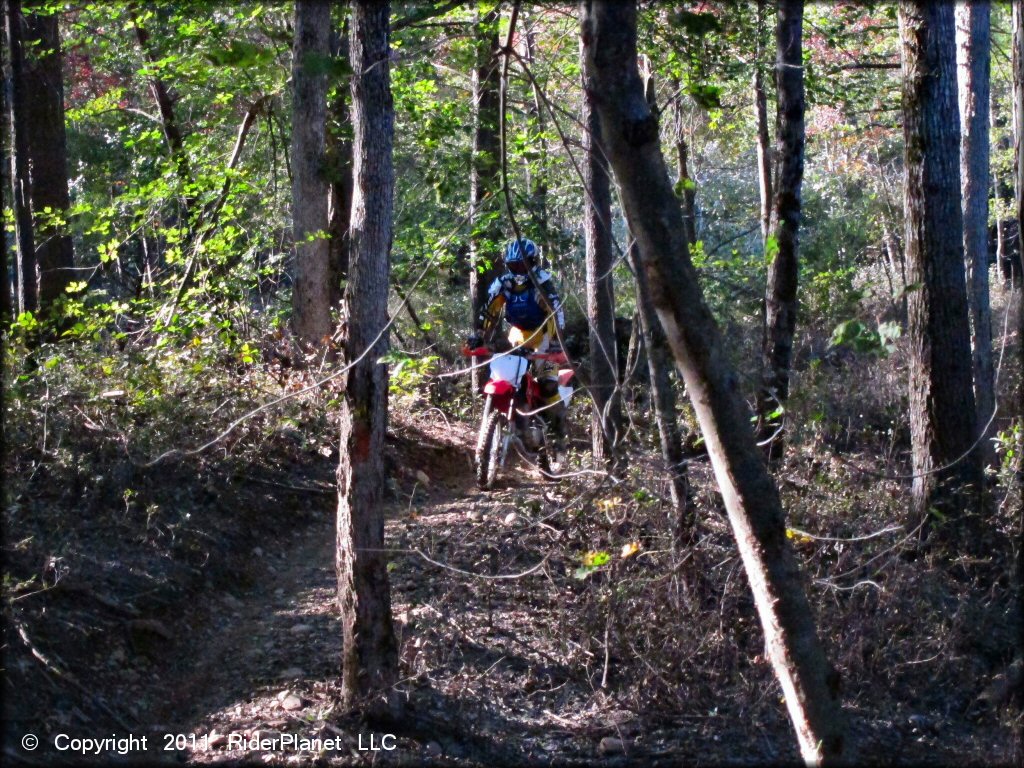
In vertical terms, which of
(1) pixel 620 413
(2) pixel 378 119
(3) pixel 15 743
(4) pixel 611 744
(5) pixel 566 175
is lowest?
(4) pixel 611 744

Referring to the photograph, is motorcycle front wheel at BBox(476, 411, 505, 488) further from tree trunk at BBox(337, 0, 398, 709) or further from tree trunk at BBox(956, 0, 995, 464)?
tree trunk at BBox(956, 0, 995, 464)

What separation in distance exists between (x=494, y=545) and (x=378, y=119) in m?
3.59

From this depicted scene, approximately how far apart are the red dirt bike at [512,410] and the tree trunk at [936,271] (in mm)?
3221

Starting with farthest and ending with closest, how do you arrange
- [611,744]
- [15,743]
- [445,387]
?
[445,387] < [611,744] < [15,743]

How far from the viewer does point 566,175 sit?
51.1 feet

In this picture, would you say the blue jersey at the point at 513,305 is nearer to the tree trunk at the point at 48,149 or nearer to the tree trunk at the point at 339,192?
the tree trunk at the point at 339,192

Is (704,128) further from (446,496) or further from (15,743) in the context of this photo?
(15,743)

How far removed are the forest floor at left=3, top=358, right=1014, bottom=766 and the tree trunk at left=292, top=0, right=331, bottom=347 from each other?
3.68m

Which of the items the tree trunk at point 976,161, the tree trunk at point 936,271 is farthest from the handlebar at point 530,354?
the tree trunk at point 976,161

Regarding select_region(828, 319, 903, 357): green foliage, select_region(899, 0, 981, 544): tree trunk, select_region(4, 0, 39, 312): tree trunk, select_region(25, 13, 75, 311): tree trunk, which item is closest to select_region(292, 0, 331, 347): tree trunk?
select_region(25, 13, 75, 311): tree trunk

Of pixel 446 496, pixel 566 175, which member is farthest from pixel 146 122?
pixel 446 496

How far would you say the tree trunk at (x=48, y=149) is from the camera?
1108cm

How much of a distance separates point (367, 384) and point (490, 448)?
15.6 feet

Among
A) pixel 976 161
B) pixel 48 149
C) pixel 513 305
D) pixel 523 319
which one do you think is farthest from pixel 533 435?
pixel 48 149
